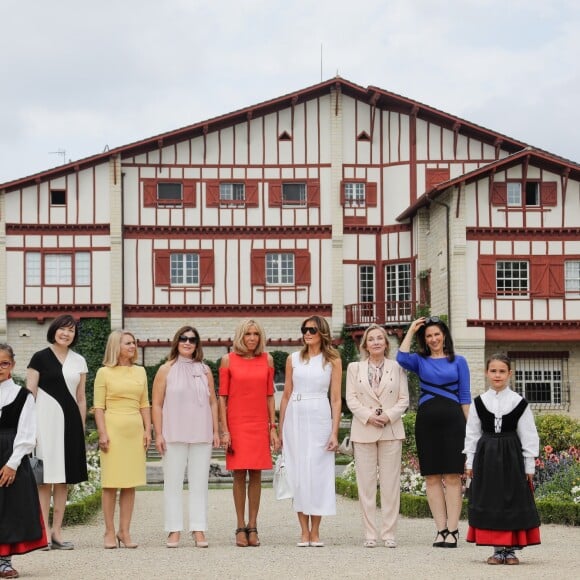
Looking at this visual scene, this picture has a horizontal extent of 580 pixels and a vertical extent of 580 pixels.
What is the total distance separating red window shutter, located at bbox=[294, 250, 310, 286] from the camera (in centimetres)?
4028

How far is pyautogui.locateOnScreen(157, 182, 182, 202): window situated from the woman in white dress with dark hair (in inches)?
1130

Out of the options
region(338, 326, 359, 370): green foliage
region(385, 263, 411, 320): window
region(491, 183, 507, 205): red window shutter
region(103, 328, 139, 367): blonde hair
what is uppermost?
region(491, 183, 507, 205): red window shutter

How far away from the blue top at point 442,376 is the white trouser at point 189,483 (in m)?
2.07

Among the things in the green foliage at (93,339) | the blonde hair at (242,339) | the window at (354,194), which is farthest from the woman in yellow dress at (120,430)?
the window at (354,194)

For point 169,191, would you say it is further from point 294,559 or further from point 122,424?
point 294,559

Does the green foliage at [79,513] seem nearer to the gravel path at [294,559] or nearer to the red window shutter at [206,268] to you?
the gravel path at [294,559]

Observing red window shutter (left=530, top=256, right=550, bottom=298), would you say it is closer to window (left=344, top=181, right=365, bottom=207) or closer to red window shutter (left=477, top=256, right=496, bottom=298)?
red window shutter (left=477, top=256, right=496, bottom=298)

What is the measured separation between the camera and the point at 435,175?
131 ft

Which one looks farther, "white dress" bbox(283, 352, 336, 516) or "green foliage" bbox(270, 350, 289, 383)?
"green foliage" bbox(270, 350, 289, 383)

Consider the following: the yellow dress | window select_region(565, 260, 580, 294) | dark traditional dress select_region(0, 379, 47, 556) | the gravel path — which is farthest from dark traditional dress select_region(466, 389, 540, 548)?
window select_region(565, 260, 580, 294)

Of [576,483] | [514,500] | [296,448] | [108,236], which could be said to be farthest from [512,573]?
[108,236]

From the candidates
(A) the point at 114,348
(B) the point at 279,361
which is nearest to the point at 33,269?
(B) the point at 279,361

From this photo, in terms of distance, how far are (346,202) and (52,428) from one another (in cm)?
2974

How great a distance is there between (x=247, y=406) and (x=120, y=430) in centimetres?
120
